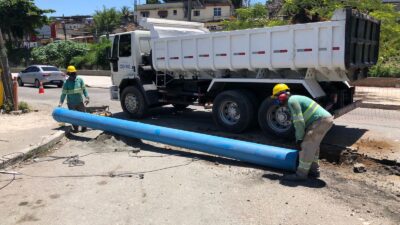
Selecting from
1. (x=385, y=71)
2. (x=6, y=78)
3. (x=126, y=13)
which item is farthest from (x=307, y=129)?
(x=126, y=13)

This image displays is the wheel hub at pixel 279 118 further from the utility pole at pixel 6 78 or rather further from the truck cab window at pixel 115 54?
the utility pole at pixel 6 78

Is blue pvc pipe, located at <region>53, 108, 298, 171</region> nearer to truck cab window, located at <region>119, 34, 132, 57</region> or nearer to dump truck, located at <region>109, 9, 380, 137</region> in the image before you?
dump truck, located at <region>109, 9, 380, 137</region>

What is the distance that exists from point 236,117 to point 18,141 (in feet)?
15.2

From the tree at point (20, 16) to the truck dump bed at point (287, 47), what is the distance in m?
40.3

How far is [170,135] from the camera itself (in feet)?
26.2

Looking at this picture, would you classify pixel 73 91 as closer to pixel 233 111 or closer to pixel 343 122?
pixel 233 111

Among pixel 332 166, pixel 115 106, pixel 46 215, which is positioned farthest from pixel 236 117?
pixel 115 106

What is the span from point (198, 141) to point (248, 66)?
2524mm

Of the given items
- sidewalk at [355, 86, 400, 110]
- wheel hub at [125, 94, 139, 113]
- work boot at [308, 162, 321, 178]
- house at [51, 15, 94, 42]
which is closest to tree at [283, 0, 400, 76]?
sidewalk at [355, 86, 400, 110]

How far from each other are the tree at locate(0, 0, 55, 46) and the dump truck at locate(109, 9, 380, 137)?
126 feet

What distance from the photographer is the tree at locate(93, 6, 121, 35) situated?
73.1m

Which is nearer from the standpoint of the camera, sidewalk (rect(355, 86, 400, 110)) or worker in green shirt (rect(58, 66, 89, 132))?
worker in green shirt (rect(58, 66, 89, 132))

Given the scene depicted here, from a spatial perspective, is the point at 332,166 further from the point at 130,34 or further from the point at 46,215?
the point at 130,34

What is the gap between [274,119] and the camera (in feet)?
29.3
